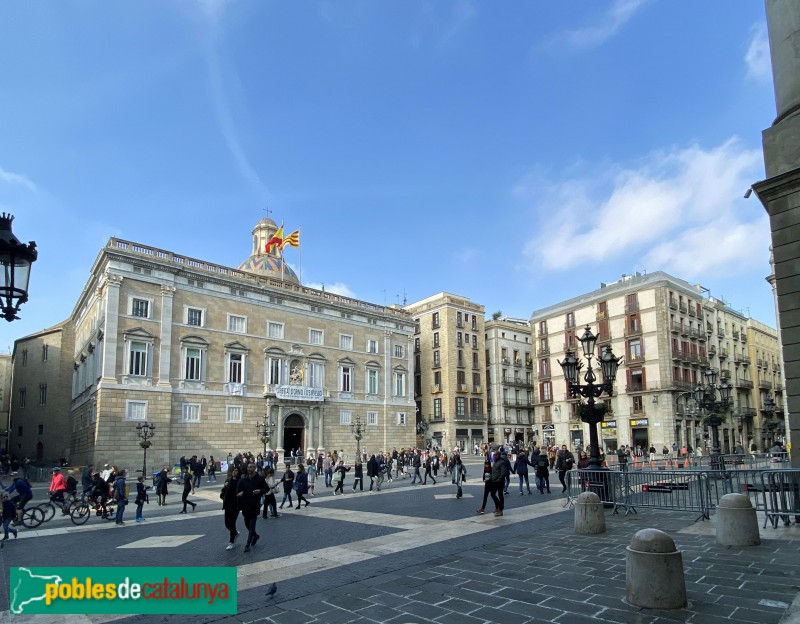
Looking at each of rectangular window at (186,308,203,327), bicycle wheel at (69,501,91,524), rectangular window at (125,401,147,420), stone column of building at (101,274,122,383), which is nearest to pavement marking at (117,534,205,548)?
bicycle wheel at (69,501,91,524)

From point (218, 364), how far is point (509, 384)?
3818cm

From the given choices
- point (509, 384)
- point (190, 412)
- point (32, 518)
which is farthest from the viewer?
point (509, 384)

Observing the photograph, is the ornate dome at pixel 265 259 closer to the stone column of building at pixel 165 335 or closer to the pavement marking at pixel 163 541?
the stone column of building at pixel 165 335

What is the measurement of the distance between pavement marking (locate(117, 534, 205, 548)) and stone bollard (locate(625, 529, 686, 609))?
31.5 ft

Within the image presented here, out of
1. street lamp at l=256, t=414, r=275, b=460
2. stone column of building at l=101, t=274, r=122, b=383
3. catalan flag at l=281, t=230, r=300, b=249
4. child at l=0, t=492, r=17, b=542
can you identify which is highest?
catalan flag at l=281, t=230, r=300, b=249

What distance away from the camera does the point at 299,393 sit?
43344 millimetres

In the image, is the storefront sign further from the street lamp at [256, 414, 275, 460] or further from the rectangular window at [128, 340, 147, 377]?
the rectangular window at [128, 340, 147, 377]

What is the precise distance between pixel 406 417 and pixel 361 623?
46.4 metres

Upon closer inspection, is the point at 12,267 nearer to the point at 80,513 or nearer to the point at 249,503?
the point at 249,503

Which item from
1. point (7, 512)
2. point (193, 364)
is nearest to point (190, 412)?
point (193, 364)

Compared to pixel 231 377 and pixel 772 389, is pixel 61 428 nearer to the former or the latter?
pixel 231 377

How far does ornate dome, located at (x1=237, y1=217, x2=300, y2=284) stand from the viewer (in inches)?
2284

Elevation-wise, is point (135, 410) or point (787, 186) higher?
point (787, 186)

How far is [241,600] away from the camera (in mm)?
7293
